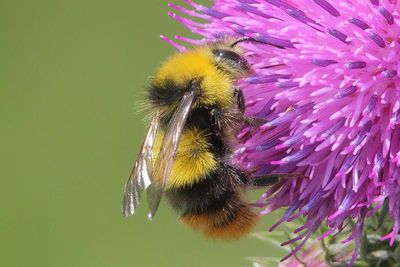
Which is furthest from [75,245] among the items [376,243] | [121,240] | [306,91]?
[306,91]

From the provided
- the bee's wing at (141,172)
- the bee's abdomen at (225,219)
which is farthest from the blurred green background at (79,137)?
the bee's wing at (141,172)

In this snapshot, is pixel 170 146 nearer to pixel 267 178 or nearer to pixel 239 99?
pixel 239 99

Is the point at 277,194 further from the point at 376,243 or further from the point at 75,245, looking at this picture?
the point at 75,245

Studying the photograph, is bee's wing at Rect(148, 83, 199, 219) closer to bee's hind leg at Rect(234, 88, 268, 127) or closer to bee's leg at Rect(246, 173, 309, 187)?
bee's hind leg at Rect(234, 88, 268, 127)

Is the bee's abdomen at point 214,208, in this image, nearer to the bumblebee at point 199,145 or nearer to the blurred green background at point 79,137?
the bumblebee at point 199,145

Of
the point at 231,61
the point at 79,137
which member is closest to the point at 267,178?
the point at 231,61

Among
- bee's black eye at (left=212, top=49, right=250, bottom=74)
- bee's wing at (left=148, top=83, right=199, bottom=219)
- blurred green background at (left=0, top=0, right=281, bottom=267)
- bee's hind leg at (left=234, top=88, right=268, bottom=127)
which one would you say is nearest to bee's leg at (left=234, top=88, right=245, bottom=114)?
bee's hind leg at (left=234, top=88, right=268, bottom=127)

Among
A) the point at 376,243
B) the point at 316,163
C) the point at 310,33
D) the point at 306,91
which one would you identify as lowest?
the point at 376,243
